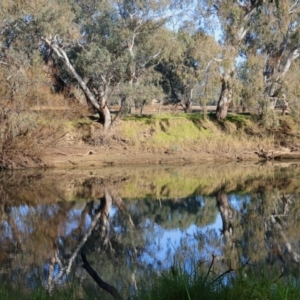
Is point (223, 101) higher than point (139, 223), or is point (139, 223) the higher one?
point (223, 101)

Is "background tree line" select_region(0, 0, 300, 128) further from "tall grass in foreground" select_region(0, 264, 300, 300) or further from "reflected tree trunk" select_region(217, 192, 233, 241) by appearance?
"tall grass in foreground" select_region(0, 264, 300, 300)

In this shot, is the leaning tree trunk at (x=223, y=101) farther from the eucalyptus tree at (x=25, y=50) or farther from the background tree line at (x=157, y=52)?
the eucalyptus tree at (x=25, y=50)

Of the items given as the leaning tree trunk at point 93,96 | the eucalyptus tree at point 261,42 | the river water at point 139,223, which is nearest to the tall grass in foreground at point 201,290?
the river water at point 139,223

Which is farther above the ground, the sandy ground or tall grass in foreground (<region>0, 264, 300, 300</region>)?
the sandy ground

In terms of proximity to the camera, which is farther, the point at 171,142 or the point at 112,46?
the point at 171,142

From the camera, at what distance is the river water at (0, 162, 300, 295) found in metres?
7.14

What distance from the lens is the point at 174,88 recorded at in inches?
1496

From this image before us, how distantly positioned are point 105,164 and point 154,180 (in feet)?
17.0

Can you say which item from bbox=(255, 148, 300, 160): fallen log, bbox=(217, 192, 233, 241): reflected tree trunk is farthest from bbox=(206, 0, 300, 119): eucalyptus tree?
bbox=(217, 192, 233, 241): reflected tree trunk

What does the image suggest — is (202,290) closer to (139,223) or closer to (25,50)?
(139,223)

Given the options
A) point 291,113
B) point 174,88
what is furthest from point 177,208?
point 174,88

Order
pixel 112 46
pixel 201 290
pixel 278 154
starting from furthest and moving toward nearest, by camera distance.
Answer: pixel 278 154
pixel 112 46
pixel 201 290

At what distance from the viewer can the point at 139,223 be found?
1102 cm

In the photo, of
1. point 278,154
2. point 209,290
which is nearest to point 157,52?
point 278,154
